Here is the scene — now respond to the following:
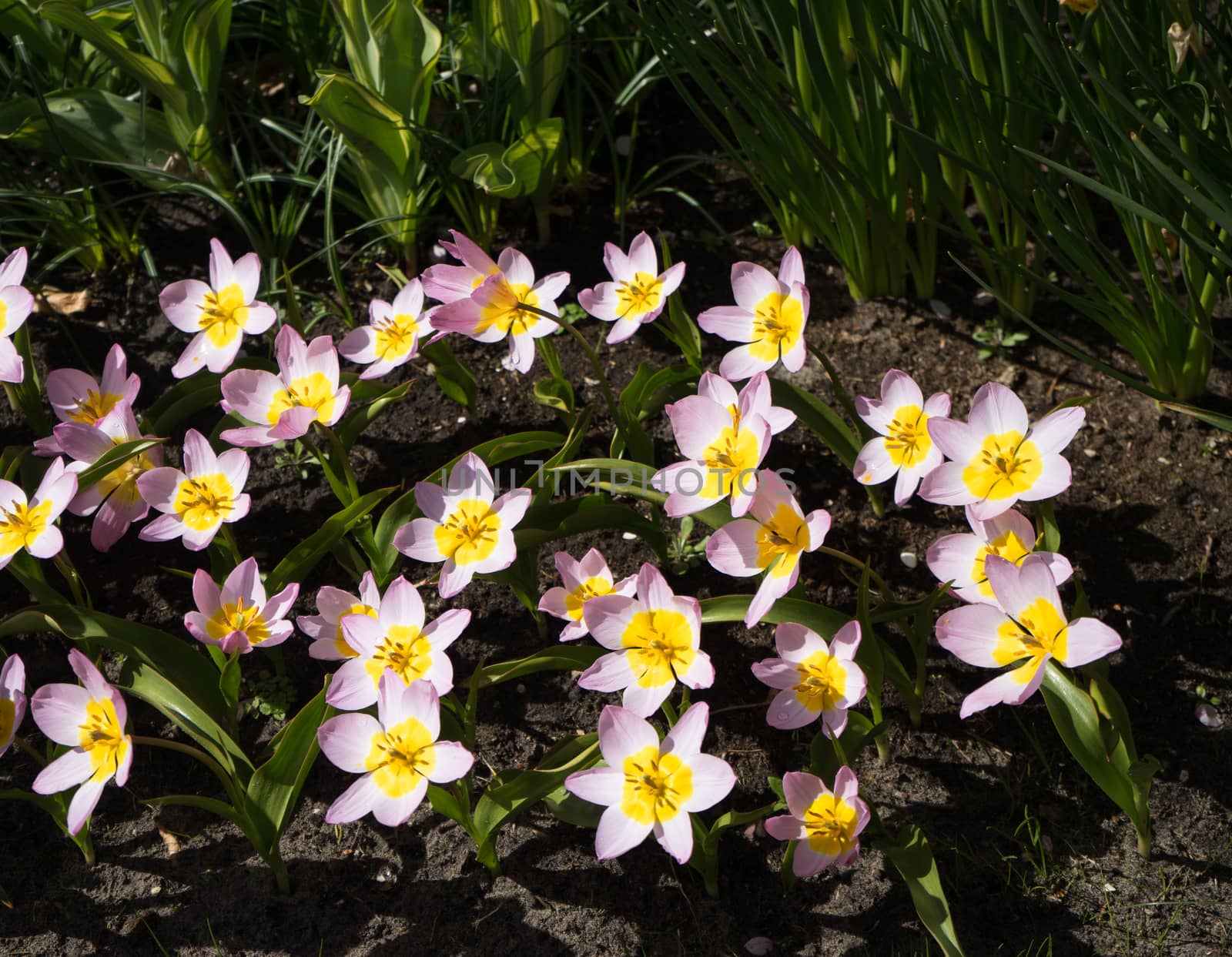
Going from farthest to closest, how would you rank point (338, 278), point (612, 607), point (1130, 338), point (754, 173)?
point (754, 173) < point (338, 278) < point (1130, 338) < point (612, 607)

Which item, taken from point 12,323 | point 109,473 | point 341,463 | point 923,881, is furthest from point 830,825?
point 12,323

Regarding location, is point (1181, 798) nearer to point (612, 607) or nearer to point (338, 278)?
point (612, 607)

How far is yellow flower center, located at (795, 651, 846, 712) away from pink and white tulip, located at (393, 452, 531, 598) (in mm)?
436

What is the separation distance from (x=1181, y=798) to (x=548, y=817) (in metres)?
0.93

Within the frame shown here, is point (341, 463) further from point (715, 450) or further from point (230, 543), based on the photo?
point (715, 450)

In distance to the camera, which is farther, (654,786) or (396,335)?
(396,335)

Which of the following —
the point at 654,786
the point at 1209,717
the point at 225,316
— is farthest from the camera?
the point at 225,316

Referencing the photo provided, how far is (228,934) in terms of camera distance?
153 centimetres

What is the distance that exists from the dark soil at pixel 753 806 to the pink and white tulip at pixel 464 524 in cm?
34

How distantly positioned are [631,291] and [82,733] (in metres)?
1.04

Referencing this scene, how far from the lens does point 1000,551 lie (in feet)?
4.88

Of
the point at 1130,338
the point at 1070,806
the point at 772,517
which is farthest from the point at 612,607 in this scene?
the point at 1130,338

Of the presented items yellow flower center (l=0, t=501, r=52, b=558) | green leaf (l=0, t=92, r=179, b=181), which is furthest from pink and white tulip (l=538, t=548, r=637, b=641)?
green leaf (l=0, t=92, r=179, b=181)

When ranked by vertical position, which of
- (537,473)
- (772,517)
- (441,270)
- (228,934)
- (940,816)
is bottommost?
(228,934)
